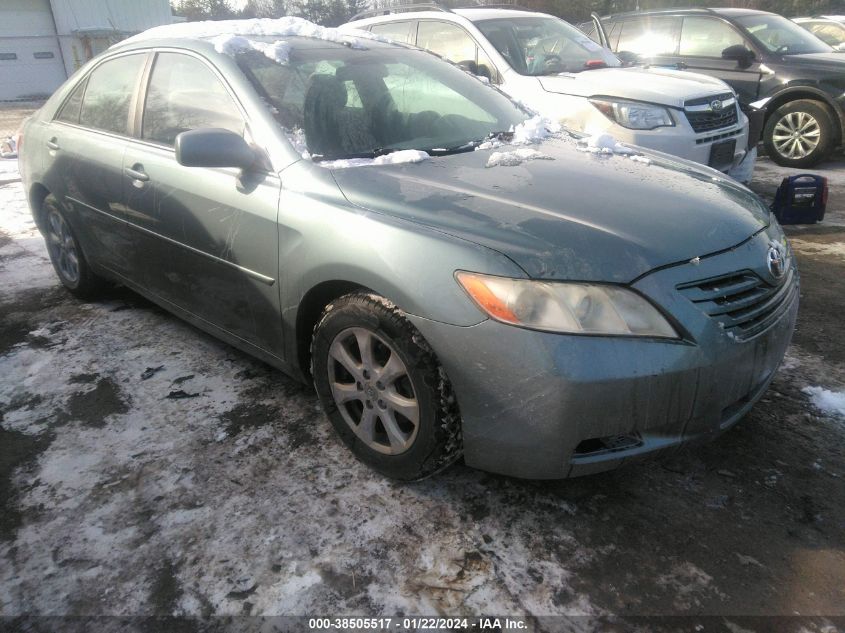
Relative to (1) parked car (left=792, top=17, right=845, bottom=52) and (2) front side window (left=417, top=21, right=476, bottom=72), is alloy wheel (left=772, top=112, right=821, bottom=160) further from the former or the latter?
(2) front side window (left=417, top=21, right=476, bottom=72)

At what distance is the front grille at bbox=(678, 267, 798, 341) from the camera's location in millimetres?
1970

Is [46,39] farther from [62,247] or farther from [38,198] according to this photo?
[62,247]

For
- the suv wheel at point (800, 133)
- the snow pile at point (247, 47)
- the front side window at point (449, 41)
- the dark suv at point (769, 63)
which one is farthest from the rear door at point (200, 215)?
the suv wheel at point (800, 133)

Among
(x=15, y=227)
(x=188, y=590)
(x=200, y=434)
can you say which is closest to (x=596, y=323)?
(x=188, y=590)

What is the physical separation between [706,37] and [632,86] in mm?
3481

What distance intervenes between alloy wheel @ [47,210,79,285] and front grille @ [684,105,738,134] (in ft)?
16.0

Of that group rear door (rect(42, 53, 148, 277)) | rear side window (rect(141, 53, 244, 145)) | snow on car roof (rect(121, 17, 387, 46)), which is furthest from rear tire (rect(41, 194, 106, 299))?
snow on car roof (rect(121, 17, 387, 46))

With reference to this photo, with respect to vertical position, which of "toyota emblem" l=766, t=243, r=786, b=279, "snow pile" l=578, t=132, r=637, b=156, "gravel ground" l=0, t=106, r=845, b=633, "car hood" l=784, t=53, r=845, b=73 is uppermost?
"car hood" l=784, t=53, r=845, b=73

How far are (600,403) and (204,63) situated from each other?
2272 millimetres

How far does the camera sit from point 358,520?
2.16 m

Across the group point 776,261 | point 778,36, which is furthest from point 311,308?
point 778,36

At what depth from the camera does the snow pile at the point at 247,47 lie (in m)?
2.81

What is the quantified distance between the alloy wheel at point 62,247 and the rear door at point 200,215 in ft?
3.22

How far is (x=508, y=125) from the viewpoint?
317 centimetres
